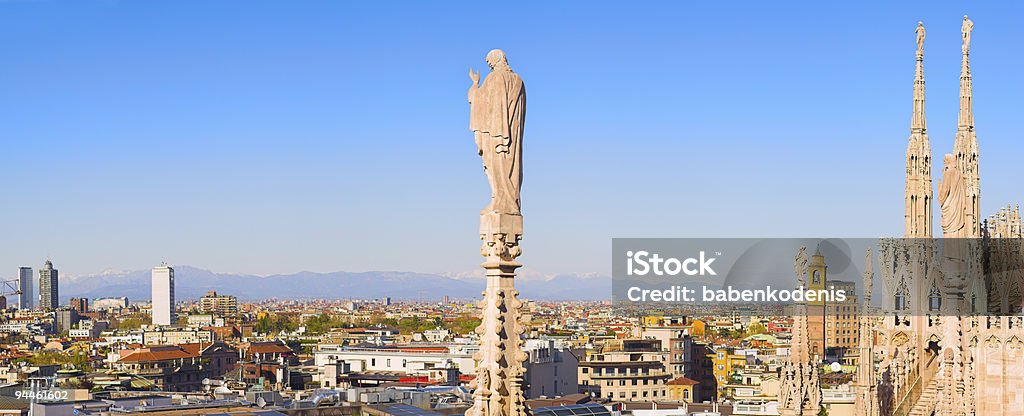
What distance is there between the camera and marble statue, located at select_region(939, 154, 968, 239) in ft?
57.2

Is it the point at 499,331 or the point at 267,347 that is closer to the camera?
the point at 499,331

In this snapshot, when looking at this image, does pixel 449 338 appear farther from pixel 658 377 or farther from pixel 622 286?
pixel 622 286

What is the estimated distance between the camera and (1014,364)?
1502cm

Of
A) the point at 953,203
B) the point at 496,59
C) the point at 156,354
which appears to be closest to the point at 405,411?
the point at 953,203

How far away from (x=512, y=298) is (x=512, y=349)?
0.63ft

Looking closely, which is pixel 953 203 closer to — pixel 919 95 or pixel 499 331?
pixel 919 95

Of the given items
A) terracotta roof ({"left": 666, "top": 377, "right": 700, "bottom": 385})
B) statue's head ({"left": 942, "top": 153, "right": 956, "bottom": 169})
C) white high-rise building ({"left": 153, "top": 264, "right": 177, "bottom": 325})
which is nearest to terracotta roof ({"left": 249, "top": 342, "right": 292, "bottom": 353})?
terracotta roof ({"left": 666, "top": 377, "right": 700, "bottom": 385})

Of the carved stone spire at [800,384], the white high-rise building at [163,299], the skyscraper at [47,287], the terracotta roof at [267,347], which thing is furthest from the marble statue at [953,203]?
the skyscraper at [47,287]

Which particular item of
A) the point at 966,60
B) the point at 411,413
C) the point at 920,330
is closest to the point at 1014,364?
the point at 920,330

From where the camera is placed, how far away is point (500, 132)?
5.61 m

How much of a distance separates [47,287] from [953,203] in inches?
6861

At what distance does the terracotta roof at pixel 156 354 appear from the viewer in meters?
76.4

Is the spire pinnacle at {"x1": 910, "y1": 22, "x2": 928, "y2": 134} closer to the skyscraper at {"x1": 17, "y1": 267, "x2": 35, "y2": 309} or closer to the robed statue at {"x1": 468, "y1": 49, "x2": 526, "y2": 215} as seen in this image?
the robed statue at {"x1": 468, "y1": 49, "x2": 526, "y2": 215}

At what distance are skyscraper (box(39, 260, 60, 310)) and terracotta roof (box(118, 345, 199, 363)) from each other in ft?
328
